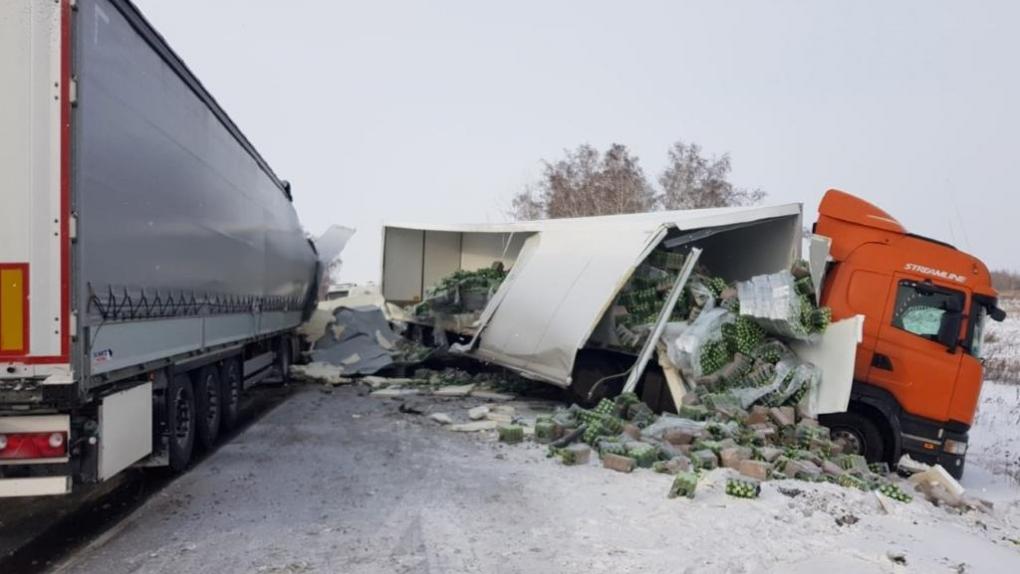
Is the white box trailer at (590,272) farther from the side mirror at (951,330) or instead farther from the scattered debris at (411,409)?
the scattered debris at (411,409)

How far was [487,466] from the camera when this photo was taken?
7340mm

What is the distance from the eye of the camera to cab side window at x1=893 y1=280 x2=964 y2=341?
9.12 m

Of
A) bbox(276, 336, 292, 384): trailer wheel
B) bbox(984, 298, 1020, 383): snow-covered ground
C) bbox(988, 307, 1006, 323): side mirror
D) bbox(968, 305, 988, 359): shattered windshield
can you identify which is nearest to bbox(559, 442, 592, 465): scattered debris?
bbox(968, 305, 988, 359): shattered windshield

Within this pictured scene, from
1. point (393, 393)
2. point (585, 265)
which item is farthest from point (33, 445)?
point (393, 393)

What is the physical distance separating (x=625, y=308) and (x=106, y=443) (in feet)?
24.1

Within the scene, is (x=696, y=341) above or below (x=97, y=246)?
below

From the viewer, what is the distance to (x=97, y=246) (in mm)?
4793

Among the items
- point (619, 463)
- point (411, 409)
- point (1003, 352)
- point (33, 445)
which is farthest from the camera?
point (1003, 352)

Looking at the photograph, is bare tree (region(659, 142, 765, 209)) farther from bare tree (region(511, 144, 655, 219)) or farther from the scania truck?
the scania truck

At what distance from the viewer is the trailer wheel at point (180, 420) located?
6551 mm

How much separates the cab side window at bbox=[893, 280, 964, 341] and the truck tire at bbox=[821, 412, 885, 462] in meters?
1.25

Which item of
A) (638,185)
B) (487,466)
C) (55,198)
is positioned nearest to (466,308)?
(487,466)

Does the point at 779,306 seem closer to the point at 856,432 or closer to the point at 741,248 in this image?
the point at 856,432

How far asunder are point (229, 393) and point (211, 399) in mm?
845
